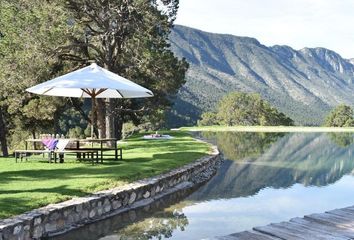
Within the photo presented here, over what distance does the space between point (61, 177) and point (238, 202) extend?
402cm

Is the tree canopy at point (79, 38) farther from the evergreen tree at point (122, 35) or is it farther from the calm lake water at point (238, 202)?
the calm lake water at point (238, 202)

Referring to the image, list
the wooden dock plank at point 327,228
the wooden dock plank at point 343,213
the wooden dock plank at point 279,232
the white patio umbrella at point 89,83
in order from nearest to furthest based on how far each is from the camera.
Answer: the wooden dock plank at point 279,232, the wooden dock plank at point 327,228, the wooden dock plank at point 343,213, the white patio umbrella at point 89,83

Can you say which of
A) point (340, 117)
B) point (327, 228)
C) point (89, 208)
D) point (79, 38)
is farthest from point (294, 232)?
point (340, 117)

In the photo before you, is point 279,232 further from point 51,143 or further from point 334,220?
point 51,143

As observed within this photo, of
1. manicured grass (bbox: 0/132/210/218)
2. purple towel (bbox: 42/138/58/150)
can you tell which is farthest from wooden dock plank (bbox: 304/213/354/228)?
purple towel (bbox: 42/138/58/150)

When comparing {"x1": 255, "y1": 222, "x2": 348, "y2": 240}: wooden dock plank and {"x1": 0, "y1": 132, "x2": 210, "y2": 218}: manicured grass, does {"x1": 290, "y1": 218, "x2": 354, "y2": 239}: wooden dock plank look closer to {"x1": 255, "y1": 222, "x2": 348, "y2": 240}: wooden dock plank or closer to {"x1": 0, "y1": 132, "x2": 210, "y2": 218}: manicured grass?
{"x1": 255, "y1": 222, "x2": 348, "y2": 240}: wooden dock plank

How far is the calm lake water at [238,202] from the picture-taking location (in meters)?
8.03

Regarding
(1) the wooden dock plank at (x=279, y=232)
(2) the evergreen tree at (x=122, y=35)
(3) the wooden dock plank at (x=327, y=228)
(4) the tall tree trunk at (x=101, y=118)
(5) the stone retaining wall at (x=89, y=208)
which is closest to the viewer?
(1) the wooden dock plank at (x=279, y=232)

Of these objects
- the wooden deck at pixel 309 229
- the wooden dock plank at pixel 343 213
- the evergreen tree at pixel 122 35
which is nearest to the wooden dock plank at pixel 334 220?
the wooden deck at pixel 309 229

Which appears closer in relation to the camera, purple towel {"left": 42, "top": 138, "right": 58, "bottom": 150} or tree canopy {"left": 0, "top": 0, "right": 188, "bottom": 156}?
purple towel {"left": 42, "top": 138, "right": 58, "bottom": 150}

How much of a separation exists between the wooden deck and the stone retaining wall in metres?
3.00

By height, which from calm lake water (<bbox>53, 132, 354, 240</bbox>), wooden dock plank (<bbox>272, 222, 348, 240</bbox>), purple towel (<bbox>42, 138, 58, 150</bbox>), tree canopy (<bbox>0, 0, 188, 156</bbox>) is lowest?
calm lake water (<bbox>53, 132, 354, 240</bbox>)

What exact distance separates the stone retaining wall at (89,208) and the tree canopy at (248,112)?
6666 cm

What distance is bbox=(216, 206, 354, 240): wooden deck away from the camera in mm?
5391
